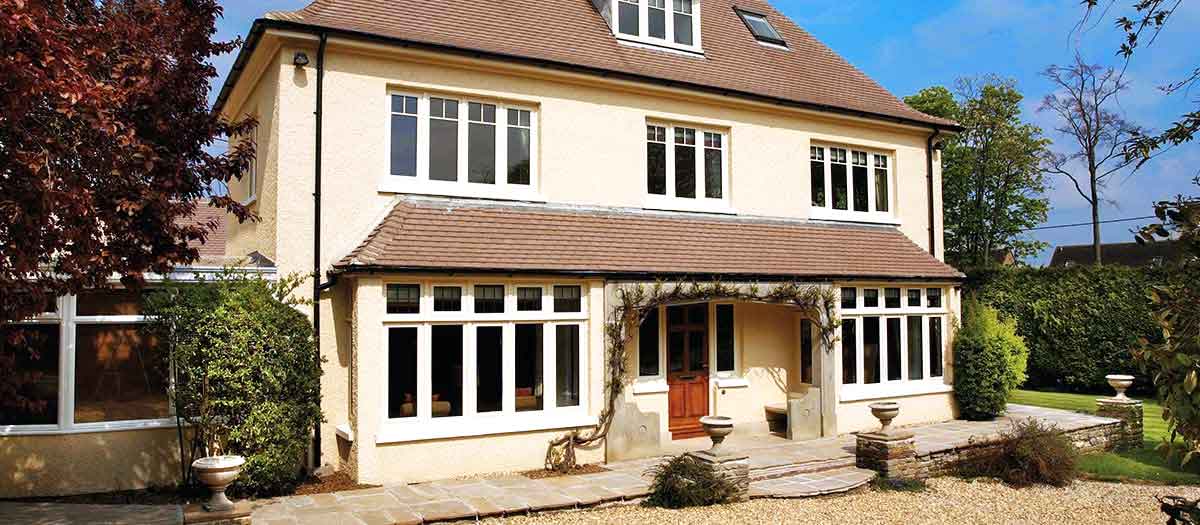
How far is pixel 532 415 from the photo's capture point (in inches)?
476

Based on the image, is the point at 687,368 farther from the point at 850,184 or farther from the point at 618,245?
the point at 850,184

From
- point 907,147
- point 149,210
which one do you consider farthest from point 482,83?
point 907,147

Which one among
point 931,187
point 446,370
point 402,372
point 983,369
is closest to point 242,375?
point 402,372

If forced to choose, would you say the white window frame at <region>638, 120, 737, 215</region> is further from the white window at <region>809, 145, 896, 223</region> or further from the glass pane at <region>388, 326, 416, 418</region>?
the glass pane at <region>388, 326, 416, 418</region>

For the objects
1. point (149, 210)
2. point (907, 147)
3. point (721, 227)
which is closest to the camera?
point (149, 210)

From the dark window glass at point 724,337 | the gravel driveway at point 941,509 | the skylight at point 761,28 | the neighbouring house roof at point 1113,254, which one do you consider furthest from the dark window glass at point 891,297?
the neighbouring house roof at point 1113,254

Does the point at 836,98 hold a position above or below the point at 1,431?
above

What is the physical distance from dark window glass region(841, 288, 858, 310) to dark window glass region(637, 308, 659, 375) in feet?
12.2

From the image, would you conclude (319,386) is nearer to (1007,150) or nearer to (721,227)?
(721,227)

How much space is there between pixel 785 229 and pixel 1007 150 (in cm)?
2604

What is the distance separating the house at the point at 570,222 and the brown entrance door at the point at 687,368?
4 cm

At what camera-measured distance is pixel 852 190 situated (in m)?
17.3

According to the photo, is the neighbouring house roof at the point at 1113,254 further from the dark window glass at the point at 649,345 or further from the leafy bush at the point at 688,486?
the leafy bush at the point at 688,486

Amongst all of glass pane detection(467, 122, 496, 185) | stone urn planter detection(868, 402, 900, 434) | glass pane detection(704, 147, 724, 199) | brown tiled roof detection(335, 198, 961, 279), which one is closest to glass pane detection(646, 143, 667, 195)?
brown tiled roof detection(335, 198, 961, 279)
